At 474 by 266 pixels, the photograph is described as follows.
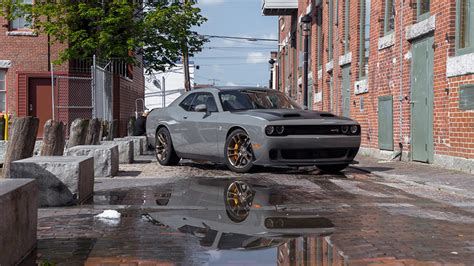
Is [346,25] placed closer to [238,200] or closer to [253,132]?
[253,132]

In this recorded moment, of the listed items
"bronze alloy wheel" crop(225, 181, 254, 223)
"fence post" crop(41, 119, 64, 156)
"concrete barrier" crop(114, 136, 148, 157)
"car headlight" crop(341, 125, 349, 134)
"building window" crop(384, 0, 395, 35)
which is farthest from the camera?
"concrete barrier" crop(114, 136, 148, 157)

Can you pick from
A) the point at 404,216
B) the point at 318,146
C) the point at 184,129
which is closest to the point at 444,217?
the point at 404,216

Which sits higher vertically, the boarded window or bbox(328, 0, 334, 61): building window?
bbox(328, 0, 334, 61): building window

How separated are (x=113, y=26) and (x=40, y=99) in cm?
455

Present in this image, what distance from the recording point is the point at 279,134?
32.2ft

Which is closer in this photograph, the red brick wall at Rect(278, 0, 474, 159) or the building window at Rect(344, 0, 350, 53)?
the red brick wall at Rect(278, 0, 474, 159)

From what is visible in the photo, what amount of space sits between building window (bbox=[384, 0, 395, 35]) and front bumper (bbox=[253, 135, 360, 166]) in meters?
6.14

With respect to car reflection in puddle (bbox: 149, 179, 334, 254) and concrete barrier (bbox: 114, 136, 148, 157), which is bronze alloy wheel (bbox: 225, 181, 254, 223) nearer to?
car reflection in puddle (bbox: 149, 179, 334, 254)

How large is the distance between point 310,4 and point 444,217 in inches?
867

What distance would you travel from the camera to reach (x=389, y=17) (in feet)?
51.8

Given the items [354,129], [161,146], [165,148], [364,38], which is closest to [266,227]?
[354,129]

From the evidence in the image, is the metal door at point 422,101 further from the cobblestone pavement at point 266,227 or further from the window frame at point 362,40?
the window frame at point 362,40

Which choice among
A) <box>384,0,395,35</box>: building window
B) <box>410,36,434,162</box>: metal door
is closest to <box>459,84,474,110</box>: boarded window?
<box>410,36,434,162</box>: metal door

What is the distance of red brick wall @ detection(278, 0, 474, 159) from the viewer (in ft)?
37.2
